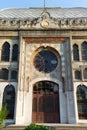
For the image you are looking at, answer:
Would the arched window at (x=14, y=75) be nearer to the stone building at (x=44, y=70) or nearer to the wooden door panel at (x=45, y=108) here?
the stone building at (x=44, y=70)

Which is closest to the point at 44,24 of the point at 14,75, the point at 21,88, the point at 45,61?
the point at 45,61

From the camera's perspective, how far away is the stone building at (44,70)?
22938mm

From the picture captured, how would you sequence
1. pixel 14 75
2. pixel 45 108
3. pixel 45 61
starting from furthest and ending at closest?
pixel 45 61, pixel 14 75, pixel 45 108

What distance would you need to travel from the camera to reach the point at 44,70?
2497 cm

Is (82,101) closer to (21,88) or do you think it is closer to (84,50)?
(84,50)

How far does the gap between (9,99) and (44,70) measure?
187 inches

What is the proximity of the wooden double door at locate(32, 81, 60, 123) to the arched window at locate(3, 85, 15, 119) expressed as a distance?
212 centimetres

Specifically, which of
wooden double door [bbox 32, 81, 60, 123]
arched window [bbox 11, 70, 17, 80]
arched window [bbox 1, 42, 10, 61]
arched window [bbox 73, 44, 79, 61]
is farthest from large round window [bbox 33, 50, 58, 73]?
arched window [bbox 1, 42, 10, 61]

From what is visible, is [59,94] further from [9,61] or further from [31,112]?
[9,61]

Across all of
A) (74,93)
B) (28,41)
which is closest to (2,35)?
(28,41)

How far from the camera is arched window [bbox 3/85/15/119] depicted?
2294cm

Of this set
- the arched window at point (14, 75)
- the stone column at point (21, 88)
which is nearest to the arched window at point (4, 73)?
the arched window at point (14, 75)

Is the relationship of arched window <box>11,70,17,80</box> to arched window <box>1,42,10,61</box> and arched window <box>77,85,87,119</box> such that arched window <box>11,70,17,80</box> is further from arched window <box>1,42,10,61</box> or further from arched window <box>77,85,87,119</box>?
arched window <box>77,85,87,119</box>

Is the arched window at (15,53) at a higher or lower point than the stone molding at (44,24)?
lower
